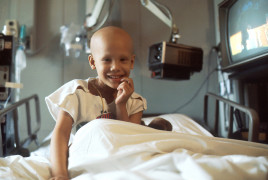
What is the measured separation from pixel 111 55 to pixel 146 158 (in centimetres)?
25

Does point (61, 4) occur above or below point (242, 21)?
below

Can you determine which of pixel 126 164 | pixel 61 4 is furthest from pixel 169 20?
pixel 126 164

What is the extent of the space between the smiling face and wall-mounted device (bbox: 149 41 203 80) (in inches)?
14.4

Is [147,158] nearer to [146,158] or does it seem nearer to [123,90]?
[146,158]

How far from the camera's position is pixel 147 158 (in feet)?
1.15

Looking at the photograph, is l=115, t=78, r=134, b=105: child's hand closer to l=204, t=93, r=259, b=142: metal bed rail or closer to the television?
l=204, t=93, r=259, b=142: metal bed rail

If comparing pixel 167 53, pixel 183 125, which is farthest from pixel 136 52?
pixel 183 125

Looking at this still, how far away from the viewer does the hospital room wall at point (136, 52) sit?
64cm

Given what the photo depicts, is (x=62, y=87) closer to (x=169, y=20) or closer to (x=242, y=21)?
(x=169, y=20)

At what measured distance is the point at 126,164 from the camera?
1.13 feet

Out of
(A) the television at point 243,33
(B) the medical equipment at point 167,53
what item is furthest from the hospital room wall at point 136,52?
(A) the television at point 243,33

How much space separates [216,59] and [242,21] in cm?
35

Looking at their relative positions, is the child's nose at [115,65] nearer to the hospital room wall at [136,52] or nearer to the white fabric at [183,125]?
the hospital room wall at [136,52]

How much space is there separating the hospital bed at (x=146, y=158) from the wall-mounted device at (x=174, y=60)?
1.61 ft
